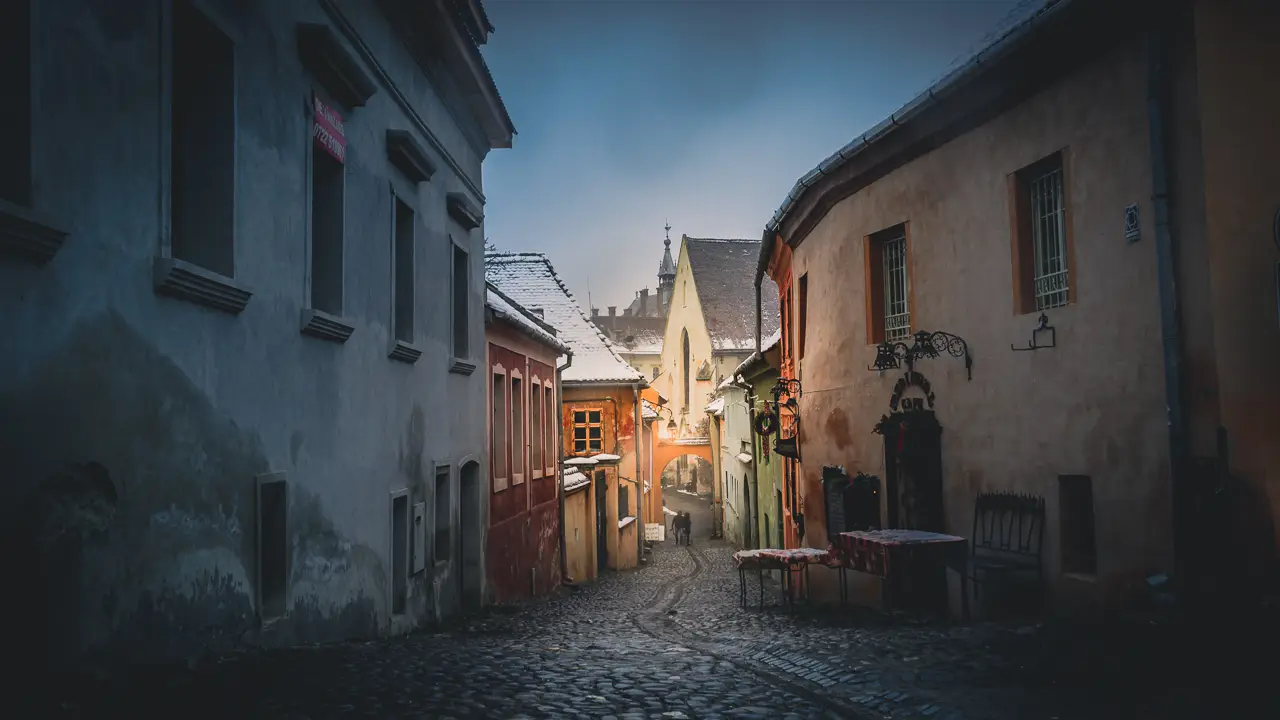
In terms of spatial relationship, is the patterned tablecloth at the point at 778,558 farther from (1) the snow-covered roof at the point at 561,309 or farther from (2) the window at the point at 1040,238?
(1) the snow-covered roof at the point at 561,309

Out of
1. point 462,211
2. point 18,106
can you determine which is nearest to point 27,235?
point 18,106

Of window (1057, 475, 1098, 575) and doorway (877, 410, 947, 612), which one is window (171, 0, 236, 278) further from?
doorway (877, 410, 947, 612)

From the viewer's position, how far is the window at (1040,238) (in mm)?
10070

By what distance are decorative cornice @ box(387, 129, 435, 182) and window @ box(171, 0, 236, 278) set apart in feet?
13.1

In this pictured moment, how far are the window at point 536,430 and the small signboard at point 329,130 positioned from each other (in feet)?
40.8

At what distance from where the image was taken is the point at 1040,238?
10414 millimetres

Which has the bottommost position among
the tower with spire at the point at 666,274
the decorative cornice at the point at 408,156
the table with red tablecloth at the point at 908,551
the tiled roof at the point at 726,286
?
the table with red tablecloth at the point at 908,551

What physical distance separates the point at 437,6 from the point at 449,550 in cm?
716

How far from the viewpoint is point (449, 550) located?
14.1 metres

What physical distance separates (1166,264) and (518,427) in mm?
14010

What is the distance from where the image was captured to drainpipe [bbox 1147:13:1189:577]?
813 centimetres

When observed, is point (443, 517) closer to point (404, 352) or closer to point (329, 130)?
point (404, 352)

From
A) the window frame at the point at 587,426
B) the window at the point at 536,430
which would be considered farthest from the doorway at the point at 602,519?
the window at the point at 536,430

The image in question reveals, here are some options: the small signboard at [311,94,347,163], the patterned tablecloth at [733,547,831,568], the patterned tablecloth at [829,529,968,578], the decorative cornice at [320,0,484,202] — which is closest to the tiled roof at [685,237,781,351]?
the decorative cornice at [320,0,484,202]
